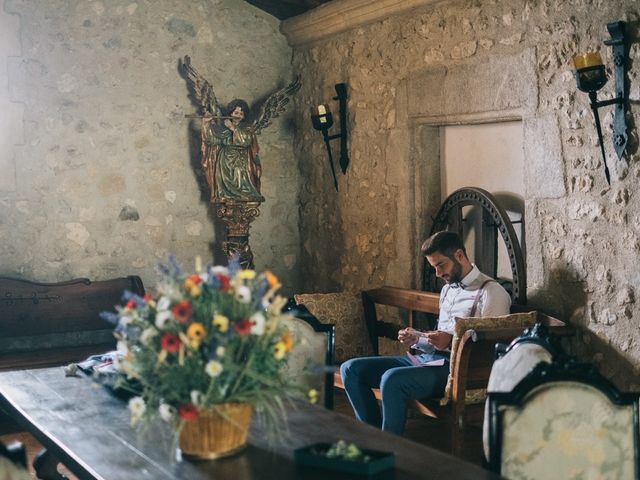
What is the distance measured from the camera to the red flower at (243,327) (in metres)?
2.37

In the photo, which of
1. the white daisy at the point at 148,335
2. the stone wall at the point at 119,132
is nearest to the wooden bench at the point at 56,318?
the stone wall at the point at 119,132

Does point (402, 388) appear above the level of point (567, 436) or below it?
below

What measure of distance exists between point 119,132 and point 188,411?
4.41m

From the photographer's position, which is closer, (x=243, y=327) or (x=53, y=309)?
(x=243, y=327)

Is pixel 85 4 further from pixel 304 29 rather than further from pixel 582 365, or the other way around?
pixel 582 365

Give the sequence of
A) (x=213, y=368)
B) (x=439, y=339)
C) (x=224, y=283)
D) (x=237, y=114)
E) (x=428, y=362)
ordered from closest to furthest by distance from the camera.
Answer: (x=213, y=368)
(x=224, y=283)
(x=439, y=339)
(x=428, y=362)
(x=237, y=114)

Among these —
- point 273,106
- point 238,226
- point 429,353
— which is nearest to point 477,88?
point 429,353

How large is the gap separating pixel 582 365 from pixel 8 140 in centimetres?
463

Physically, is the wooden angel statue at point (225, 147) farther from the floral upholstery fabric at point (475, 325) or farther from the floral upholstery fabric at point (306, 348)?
the floral upholstery fabric at point (306, 348)

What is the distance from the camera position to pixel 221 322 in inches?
92.5

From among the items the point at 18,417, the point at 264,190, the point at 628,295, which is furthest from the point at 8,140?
the point at 628,295

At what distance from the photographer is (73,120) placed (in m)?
6.29

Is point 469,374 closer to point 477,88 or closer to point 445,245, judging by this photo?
point 445,245

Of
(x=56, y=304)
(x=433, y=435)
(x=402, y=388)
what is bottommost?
(x=433, y=435)
